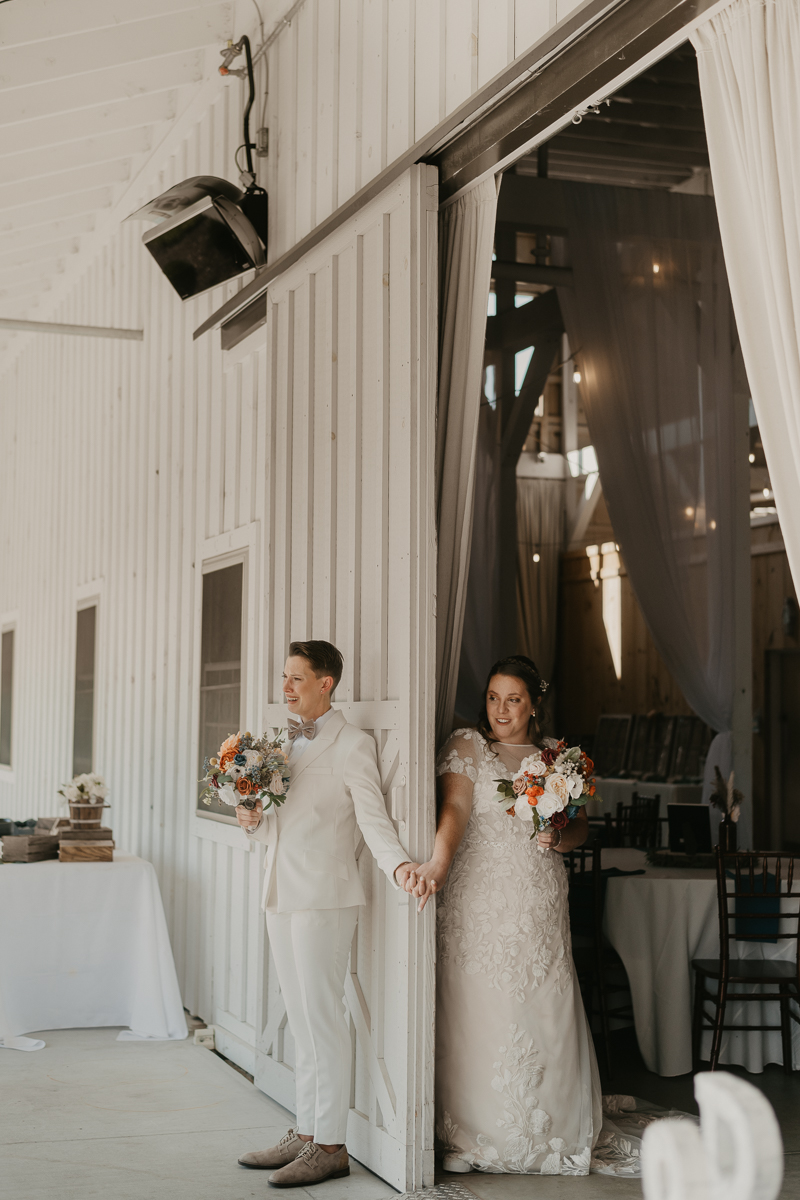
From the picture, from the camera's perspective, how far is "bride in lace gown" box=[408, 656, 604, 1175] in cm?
427

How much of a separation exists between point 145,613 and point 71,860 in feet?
7.23

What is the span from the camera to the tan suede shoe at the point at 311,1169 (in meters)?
4.18

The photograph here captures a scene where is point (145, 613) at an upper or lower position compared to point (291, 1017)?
upper

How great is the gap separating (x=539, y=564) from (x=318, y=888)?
11.3 metres

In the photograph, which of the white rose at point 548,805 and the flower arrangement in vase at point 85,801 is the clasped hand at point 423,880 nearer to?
the white rose at point 548,805

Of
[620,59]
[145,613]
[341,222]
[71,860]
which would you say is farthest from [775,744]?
[620,59]

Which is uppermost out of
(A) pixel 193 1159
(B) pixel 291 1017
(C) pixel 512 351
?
(C) pixel 512 351

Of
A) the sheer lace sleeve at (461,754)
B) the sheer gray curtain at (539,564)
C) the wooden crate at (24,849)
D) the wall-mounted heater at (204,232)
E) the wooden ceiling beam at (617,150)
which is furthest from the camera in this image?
the sheer gray curtain at (539,564)

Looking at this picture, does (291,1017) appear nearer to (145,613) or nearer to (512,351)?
(145,613)

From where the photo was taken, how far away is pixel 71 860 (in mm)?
6746

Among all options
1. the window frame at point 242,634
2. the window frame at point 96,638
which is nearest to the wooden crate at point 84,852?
the window frame at point 242,634

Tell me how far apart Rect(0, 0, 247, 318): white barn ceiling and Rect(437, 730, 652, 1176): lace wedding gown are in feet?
15.1

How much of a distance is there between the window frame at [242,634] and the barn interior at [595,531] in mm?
2255

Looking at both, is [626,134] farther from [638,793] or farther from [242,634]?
[242,634]
